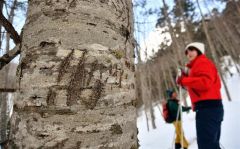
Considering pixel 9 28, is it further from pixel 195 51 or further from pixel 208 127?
pixel 195 51

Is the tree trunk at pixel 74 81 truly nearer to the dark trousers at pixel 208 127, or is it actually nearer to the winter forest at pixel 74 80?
the winter forest at pixel 74 80

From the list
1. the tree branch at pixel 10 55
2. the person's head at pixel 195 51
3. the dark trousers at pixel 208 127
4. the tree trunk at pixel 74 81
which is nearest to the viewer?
the tree trunk at pixel 74 81

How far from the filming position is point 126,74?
2.22 ft

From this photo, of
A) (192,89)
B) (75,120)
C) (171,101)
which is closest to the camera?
(75,120)

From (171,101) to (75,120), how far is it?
5401 mm

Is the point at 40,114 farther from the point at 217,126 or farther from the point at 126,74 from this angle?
the point at 217,126

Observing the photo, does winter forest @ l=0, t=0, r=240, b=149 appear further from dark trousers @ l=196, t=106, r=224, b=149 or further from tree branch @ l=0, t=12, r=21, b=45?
dark trousers @ l=196, t=106, r=224, b=149

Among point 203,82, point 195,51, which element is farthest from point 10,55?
point 195,51

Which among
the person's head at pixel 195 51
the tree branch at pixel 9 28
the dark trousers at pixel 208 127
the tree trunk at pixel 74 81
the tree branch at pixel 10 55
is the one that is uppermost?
the person's head at pixel 195 51

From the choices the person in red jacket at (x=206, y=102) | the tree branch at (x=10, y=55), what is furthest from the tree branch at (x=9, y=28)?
the person in red jacket at (x=206, y=102)

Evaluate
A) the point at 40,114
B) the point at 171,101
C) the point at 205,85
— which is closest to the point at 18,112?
the point at 40,114

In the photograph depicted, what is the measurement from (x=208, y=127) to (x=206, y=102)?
0.22 metres

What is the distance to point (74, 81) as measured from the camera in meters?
0.58

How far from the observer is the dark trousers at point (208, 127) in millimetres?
2490
